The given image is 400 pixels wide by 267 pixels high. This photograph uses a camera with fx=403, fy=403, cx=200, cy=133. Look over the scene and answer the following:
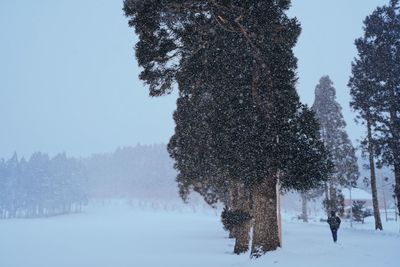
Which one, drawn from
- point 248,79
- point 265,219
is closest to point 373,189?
point 265,219

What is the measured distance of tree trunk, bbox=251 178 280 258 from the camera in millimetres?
13742

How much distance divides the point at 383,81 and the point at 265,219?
1572cm

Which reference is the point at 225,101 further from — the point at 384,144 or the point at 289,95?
the point at 384,144

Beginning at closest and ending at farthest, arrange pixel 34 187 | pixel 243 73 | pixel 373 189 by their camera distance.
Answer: pixel 243 73, pixel 373 189, pixel 34 187

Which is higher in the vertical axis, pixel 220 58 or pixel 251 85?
pixel 220 58

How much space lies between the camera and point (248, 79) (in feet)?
47.5

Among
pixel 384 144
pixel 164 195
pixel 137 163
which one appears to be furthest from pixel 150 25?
pixel 137 163

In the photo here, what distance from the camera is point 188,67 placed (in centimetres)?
1566

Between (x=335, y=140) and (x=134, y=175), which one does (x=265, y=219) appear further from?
(x=134, y=175)

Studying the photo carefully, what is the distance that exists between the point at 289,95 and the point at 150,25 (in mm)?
5627

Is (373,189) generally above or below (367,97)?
below

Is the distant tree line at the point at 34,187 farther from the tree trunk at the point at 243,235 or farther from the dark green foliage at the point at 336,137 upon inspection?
the tree trunk at the point at 243,235

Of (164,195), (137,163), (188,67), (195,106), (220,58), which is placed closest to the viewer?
(220,58)

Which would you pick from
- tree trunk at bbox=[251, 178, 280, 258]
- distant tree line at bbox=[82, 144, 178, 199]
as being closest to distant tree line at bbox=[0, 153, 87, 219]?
distant tree line at bbox=[82, 144, 178, 199]
